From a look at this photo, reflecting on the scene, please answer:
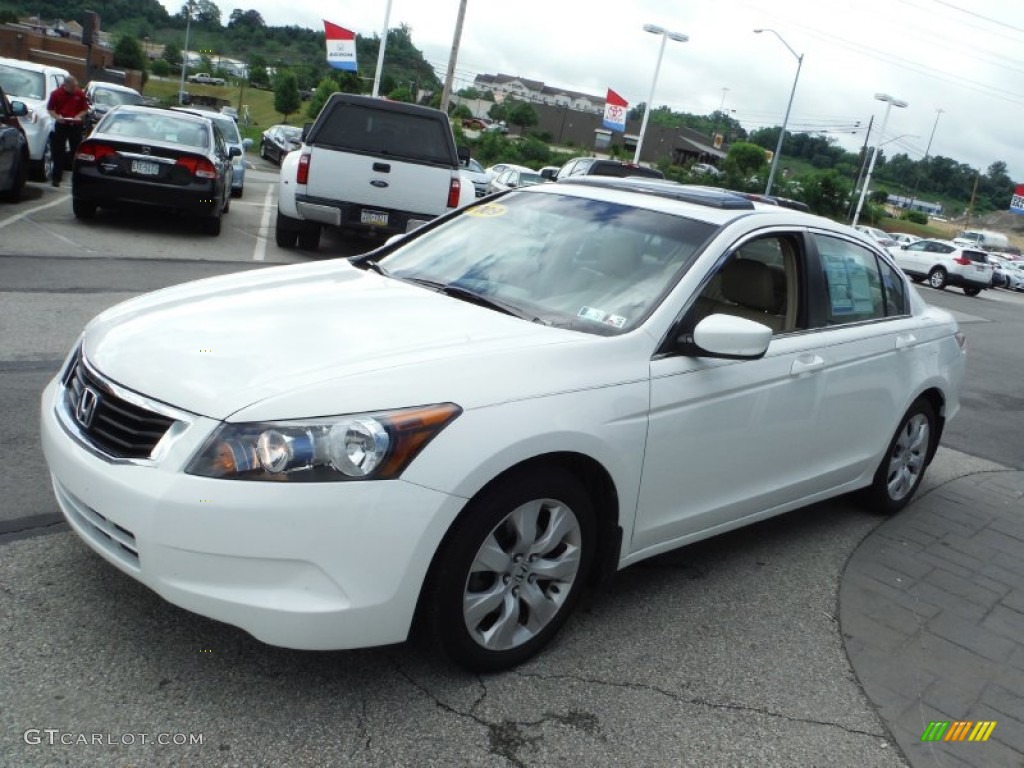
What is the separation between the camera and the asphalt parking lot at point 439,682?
2775mm

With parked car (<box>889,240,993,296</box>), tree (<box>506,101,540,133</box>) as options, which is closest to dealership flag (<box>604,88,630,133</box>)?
parked car (<box>889,240,993,296</box>)

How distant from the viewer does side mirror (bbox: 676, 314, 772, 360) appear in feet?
11.7

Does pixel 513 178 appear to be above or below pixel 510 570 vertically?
above

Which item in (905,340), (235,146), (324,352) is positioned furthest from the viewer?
(235,146)

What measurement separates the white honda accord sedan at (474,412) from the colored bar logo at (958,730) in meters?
1.08

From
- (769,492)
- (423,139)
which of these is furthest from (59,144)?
(769,492)

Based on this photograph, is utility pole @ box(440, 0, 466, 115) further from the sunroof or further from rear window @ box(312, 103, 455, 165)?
the sunroof

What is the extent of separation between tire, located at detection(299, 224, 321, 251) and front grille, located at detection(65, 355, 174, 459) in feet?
32.4

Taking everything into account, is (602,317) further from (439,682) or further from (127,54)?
(127,54)

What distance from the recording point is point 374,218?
12.3m

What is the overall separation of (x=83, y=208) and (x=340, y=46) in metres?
16.4

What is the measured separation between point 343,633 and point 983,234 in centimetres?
7133

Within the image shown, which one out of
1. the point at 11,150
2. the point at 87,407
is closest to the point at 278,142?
the point at 11,150

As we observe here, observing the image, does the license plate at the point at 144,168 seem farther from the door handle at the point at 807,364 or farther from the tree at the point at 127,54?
the tree at the point at 127,54
